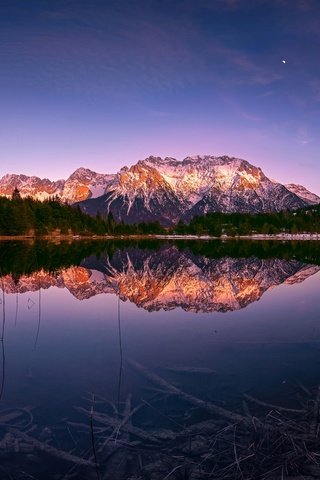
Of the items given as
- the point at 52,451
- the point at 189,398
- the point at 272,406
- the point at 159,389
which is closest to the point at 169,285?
the point at 159,389

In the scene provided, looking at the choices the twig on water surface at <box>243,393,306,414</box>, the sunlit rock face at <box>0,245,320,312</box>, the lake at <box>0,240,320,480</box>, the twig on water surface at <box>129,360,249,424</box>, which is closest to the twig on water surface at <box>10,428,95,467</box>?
the lake at <box>0,240,320,480</box>

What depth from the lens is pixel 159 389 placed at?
1515 centimetres

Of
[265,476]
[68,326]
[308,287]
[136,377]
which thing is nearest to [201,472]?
[265,476]

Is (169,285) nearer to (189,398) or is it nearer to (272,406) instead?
(189,398)

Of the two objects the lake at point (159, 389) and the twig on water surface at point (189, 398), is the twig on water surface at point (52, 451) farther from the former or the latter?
the twig on water surface at point (189, 398)

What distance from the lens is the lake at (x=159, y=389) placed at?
10172mm

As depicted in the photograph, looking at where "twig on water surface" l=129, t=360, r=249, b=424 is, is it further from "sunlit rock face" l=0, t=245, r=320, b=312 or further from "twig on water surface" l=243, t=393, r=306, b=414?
"sunlit rock face" l=0, t=245, r=320, b=312

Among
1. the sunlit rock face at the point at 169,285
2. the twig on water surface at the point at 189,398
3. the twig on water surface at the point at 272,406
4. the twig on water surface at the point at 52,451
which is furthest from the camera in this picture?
the sunlit rock face at the point at 169,285

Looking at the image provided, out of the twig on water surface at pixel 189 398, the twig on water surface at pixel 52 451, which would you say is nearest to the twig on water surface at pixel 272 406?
the twig on water surface at pixel 189 398

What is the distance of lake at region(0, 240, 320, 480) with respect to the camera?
10.2 metres

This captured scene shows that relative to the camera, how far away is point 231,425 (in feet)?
36.9

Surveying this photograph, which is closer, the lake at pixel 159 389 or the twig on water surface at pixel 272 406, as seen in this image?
the lake at pixel 159 389

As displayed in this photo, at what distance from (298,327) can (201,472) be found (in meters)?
17.8

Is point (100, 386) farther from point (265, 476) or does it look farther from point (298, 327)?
point (298, 327)
